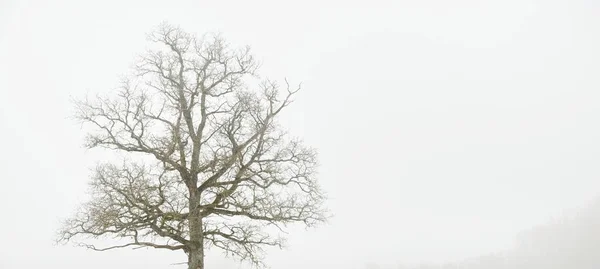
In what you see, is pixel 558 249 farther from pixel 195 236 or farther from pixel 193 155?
pixel 193 155

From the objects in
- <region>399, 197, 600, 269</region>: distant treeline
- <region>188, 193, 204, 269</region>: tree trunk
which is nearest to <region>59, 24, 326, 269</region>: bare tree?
<region>188, 193, 204, 269</region>: tree trunk

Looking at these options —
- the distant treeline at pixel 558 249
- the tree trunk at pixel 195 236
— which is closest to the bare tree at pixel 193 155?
the tree trunk at pixel 195 236

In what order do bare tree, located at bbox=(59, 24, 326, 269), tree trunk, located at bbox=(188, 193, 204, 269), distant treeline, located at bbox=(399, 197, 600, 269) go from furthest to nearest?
distant treeline, located at bbox=(399, 197, 600, 269) < tree trunk, located at bbox=(188, 193, 204, 269) < bare tree, located at bbox=(59, 24, 326, 269)

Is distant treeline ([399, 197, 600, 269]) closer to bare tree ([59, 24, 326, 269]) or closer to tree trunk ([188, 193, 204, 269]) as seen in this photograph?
bare tree ([59, 24, 326, 269])

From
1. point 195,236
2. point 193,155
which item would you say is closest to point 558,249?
point 195,236

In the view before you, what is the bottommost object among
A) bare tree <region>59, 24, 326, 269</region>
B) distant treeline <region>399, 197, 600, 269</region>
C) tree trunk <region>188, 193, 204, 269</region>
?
tree trunk <region>188, 193, 204, 269</region>

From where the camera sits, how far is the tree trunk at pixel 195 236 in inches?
489

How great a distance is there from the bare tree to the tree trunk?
0.02 meters

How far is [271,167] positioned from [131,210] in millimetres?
3644

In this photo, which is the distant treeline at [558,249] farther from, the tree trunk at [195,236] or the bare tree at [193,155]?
the tree trunk at [195,236]

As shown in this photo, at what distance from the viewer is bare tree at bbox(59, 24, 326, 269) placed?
40.4 ft

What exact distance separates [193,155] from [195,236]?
79.9 inches

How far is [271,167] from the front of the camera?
43.4 ft

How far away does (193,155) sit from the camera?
12.8m
